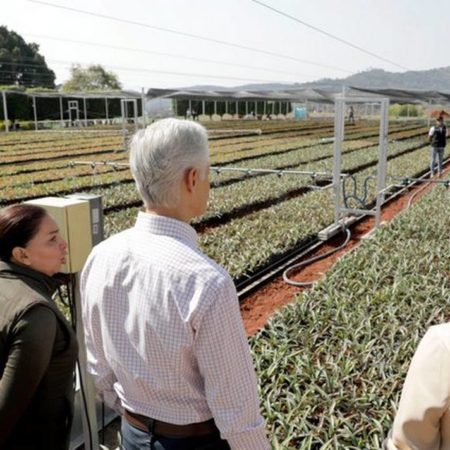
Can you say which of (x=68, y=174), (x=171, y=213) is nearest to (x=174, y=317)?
(x=171, y=213)

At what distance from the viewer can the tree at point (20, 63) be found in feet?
249

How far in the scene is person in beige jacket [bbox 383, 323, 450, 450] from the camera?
1.53 m

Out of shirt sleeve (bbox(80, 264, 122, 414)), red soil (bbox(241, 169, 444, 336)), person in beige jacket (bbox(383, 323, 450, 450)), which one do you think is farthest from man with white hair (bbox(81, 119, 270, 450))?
red soil (bbox(241, 169, 444, 336))

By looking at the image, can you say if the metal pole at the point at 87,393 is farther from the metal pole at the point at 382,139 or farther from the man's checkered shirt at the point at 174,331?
the metal pole at the point at 382,139

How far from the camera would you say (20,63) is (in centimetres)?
7725

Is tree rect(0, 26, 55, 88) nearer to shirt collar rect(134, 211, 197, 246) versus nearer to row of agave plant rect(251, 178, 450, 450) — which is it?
row of agave plant rect(251, 178, 450, 450)

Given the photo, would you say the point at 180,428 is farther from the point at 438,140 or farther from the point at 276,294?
the point at 438,140

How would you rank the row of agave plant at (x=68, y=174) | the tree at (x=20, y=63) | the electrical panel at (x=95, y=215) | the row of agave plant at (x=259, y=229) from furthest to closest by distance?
1. the tree at (x=20, y=63)
2. the row of agave plant at (x=68, y=174)
3. the row of agave plant at (x=259, y=229)
4. the electrical panel at (x=95, y=215)

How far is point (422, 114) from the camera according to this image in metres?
77.3

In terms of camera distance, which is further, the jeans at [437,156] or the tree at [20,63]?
the tree at [20,63]

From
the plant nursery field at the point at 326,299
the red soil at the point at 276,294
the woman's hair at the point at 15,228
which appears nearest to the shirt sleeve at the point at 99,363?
the woman's hair at the point at 15,228

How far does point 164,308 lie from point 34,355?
659 millimetres

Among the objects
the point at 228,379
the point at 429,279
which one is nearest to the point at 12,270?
the point at 228,379

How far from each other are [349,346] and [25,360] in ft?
10.2
